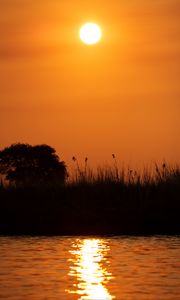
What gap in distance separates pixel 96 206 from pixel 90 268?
29.9ft

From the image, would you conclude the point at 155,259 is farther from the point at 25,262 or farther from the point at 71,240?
the point at 71,240

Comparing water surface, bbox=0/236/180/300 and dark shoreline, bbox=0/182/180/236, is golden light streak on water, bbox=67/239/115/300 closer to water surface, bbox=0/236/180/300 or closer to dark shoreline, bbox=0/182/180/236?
water surface, bbox=0/236/180/300

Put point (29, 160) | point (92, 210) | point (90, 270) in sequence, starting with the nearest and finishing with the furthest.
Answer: point (90, 270) → point (92, 210) → point (29, 160)

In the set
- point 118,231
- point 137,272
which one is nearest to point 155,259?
point 137,272

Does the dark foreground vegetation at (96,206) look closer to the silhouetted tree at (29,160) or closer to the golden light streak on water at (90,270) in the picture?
the golden light streak on water at (90,270)

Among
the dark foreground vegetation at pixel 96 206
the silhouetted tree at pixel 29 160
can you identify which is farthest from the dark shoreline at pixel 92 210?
the silhouetted tree at pixel 29 160

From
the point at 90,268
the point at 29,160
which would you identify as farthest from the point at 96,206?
the point at 29,160

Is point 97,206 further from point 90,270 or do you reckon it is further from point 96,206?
point 90,270

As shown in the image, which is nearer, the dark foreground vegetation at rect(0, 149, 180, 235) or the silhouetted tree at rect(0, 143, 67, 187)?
the dark foreground vegetation at rect(0, 149, 180, 235)

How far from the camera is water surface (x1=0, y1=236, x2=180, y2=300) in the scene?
1449cm

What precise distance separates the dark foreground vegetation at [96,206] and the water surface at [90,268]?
2041mm

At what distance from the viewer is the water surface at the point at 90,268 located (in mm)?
14492

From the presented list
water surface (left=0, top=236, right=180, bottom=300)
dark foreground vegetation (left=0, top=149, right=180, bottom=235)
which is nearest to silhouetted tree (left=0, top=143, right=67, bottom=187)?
dark foreground vegetation (left=0, top=149, right=180, bottom=235)

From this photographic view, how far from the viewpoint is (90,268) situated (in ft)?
56.2
